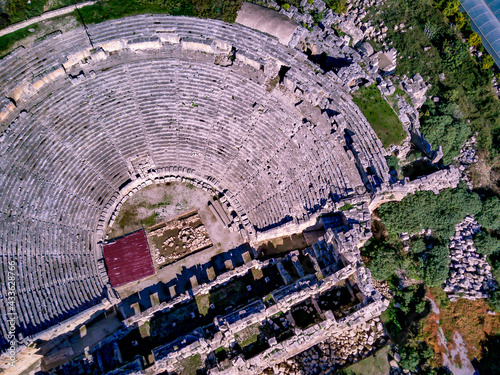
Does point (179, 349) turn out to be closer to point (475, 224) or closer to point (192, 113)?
point (192, 113)

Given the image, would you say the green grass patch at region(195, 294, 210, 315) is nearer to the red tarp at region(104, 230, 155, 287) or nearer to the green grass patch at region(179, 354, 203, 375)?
the green grass patch at region(179, 354, 203, 375)

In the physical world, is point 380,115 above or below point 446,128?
above

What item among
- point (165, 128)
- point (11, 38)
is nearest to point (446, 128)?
point (165, 128)

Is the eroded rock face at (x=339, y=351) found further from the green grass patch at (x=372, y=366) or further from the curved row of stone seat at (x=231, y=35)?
the curved row of stone seat at (x=231, y=35)

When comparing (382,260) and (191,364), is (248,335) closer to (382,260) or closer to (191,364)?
(191,364)

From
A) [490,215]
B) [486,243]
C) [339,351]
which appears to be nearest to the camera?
[339,351]
